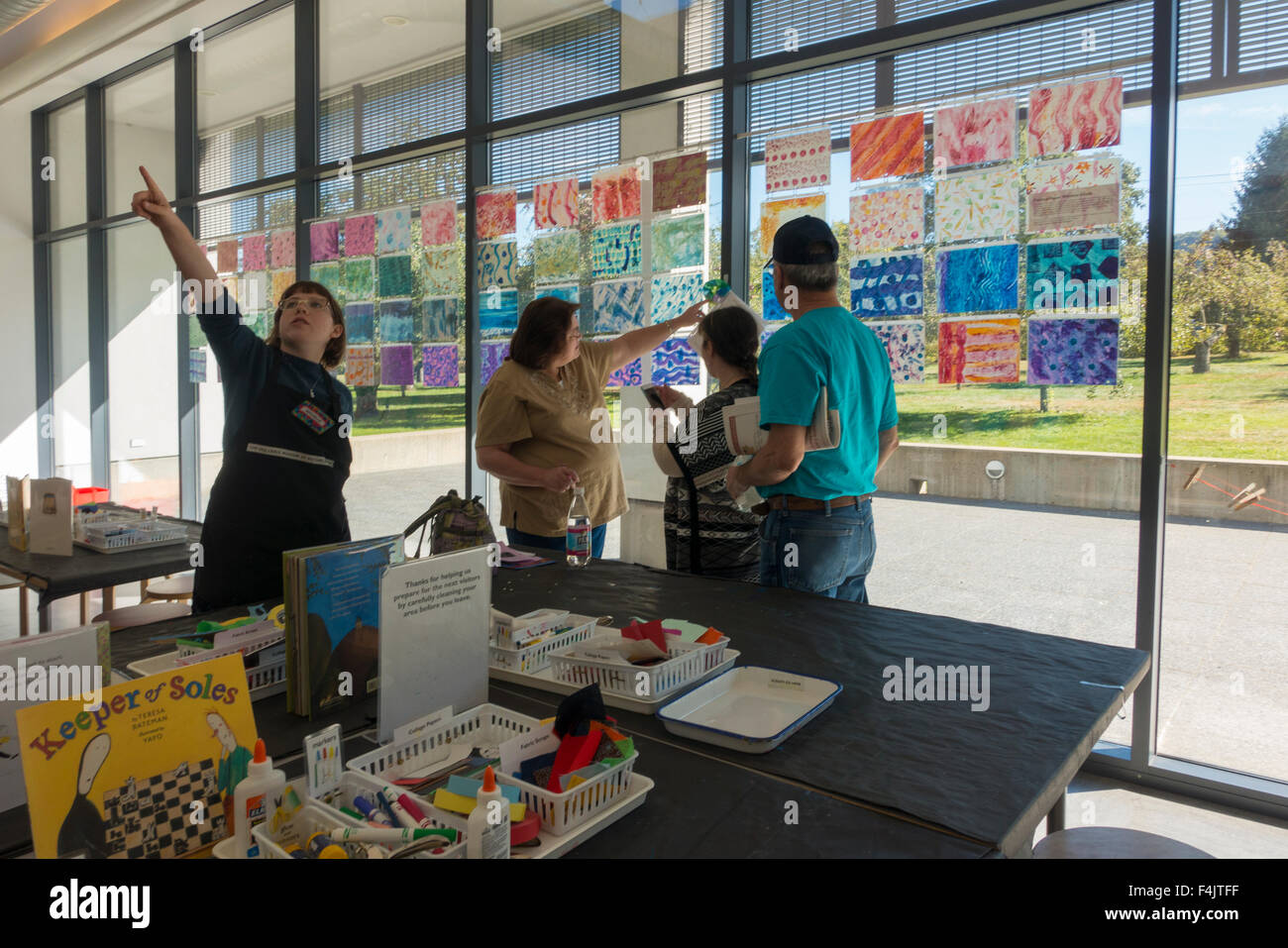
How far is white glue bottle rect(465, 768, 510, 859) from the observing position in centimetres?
93

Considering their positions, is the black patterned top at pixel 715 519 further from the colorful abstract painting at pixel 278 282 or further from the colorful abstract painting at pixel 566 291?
the colorful abstract painting at pixel 278 282

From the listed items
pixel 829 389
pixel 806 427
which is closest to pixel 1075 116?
pixel 829 389

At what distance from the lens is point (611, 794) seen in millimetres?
1139

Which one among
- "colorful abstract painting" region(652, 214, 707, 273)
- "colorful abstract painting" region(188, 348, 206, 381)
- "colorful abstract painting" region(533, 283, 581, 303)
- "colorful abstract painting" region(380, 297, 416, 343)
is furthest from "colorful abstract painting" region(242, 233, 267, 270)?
"colorful abstract painting" region(652, 214, 707, 273)

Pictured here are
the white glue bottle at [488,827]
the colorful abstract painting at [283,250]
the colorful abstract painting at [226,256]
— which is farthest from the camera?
the colorful abstract painting at [226,256]

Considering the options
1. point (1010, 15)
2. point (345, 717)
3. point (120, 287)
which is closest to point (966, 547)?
point (1010, 15)

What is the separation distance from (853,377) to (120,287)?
7.25 m

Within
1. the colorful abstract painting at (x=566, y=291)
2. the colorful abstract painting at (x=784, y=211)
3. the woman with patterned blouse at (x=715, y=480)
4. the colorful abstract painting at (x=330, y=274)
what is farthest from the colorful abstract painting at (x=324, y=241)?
the woman with patterned blouse at (x=715, y=480)

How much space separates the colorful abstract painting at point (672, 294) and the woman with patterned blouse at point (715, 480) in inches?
45.1

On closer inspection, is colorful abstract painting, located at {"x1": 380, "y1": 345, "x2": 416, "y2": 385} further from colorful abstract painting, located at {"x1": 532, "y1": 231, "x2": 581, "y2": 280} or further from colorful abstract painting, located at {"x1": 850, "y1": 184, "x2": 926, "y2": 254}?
colorful abstract painting, located at {"x1": 850, "y1": 184, "x2": 926, "y2": 254}

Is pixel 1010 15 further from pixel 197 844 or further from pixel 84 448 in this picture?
pixel 84 448

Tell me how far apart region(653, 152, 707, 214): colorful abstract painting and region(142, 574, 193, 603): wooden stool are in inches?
113

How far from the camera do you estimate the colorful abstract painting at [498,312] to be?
15.3ft

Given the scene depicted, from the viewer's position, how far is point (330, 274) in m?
5.64
